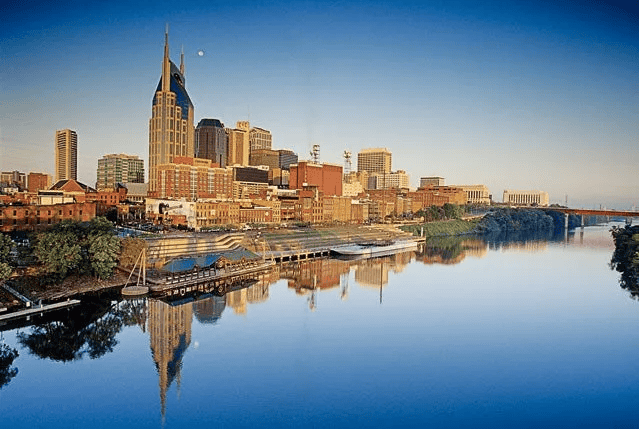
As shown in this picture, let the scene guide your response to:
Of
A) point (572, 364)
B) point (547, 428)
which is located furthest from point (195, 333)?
point (572, 364)

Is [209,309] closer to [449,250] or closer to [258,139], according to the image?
[449,250]

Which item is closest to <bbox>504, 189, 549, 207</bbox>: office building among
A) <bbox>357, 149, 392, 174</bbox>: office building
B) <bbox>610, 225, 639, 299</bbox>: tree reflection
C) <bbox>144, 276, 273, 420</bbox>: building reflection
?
<bbox>357, 149, 392, 174</bbox>: office building

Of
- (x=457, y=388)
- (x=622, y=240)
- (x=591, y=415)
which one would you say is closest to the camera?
(x=591, y=415)

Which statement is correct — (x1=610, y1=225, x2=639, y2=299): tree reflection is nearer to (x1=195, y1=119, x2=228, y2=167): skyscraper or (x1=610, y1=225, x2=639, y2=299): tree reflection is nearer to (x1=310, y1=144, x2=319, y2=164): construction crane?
(x1=310, y1=144, x2=319, y2=164): construction crane

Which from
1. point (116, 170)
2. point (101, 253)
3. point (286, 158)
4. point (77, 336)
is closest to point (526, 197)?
point (286, 158)

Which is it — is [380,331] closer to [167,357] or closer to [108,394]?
[167,357]

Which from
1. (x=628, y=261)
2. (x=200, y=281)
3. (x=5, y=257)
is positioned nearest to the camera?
(x=5, y=257)

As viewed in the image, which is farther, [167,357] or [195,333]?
[195,333]
